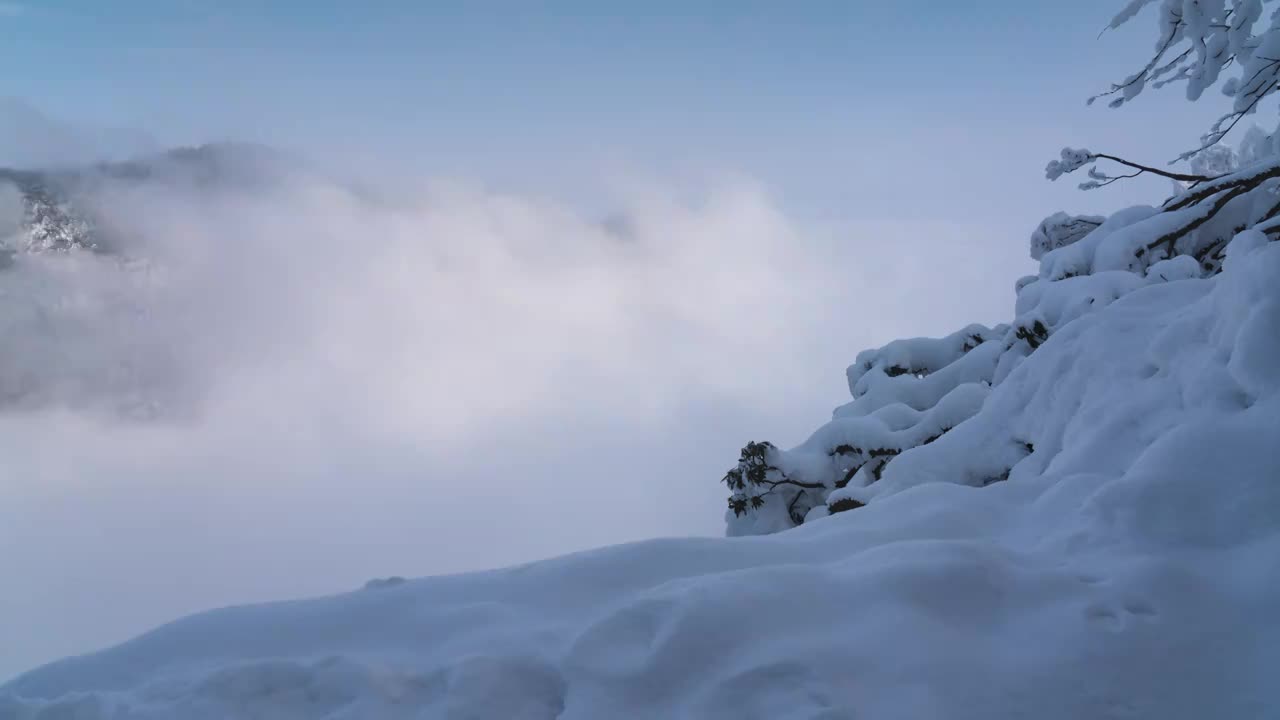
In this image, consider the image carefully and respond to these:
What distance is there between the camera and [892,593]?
87.4 inches

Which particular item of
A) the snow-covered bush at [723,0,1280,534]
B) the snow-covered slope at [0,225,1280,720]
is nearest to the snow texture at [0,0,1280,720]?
the snow-covered slope at [0,225,1280,720]

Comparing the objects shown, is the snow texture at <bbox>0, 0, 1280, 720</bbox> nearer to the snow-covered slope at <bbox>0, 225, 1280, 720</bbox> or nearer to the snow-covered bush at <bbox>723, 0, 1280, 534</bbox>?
the snow-covered slope at <bbox>0, 225, 1280, 720</bbox>

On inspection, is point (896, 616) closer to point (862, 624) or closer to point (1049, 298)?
point (862, 624)

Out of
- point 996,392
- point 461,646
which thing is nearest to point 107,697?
point 461,646

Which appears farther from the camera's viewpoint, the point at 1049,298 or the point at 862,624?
the point at 1049,298

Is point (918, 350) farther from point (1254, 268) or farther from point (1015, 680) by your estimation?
point (1015, 680)

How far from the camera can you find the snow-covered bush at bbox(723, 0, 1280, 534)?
4.27m

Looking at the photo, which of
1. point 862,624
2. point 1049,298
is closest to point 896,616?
point 862,624

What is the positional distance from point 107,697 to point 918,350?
9.32 meters

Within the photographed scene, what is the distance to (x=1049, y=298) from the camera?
6102mm

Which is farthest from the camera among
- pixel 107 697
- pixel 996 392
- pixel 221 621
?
pixel 996 392

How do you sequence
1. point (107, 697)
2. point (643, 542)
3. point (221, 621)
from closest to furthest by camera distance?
point (107, 697) < point (221, 621) < point (643, 542)

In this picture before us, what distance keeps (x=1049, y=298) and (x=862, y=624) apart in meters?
4.96

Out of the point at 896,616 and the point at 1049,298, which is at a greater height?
the point at 1049,298
